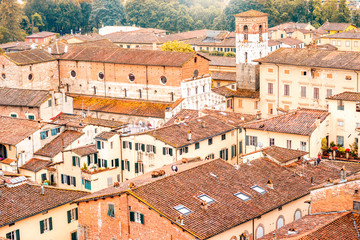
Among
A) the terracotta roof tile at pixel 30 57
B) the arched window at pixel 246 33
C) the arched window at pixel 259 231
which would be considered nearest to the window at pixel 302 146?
the arched window at pixel 259 231

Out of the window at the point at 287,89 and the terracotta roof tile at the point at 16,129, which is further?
the window at the point at 287,89

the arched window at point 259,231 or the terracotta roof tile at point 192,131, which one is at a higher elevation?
the terracotta roof tile at point 192,131

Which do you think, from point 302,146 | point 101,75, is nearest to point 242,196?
point 302,146

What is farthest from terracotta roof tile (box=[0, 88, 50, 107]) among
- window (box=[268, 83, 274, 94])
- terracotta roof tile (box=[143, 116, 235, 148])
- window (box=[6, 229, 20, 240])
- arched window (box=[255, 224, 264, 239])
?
arched window (box=[255, 224, 264, 239])

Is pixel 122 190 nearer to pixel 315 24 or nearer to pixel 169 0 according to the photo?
pixel 315 24

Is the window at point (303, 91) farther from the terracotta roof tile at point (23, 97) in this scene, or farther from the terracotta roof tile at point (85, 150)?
the terracotta roof tile at point (85, 150)

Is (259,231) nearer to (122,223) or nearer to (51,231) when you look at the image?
(122,223)

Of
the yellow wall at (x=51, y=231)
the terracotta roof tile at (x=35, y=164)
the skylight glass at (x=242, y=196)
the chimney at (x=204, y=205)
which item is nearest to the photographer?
the chimney at (x=204, y=205)
